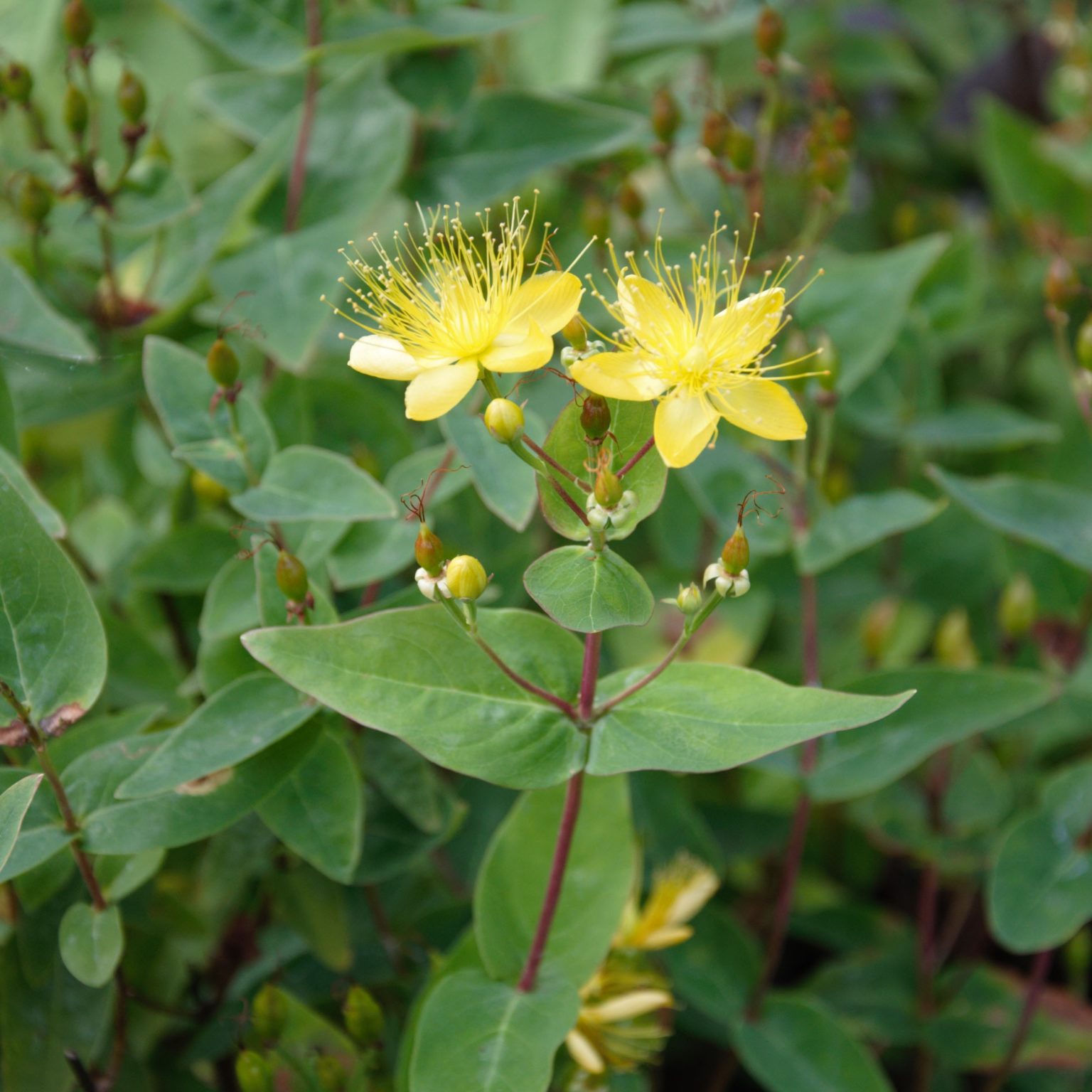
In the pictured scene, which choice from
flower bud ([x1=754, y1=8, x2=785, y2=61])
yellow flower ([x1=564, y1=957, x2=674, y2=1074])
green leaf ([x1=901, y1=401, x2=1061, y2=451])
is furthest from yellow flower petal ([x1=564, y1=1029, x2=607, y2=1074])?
flower bud ([x1=754, y1=8, x2=785, y2=61])

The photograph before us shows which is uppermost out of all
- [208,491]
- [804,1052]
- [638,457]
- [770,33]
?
[770,33]

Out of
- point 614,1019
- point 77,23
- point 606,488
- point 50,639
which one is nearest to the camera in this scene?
point 606,488

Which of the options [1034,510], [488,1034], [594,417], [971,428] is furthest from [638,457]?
[971,428]

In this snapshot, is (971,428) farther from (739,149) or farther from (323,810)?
(323,810)

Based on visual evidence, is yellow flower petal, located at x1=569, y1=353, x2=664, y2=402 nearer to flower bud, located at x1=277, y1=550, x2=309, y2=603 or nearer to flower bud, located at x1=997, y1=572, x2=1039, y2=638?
flower bud, located at x1=277, y1=550, x2=309, y2=603

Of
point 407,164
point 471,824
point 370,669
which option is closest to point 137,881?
point 370,669

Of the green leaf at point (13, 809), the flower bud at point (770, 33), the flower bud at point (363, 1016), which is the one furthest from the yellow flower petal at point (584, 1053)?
the flower bud at point (770, 33)

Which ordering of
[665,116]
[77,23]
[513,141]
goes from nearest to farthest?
[77,23] < [665,116] < [513,141]

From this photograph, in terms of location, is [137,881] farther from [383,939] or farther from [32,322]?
[32,322]
